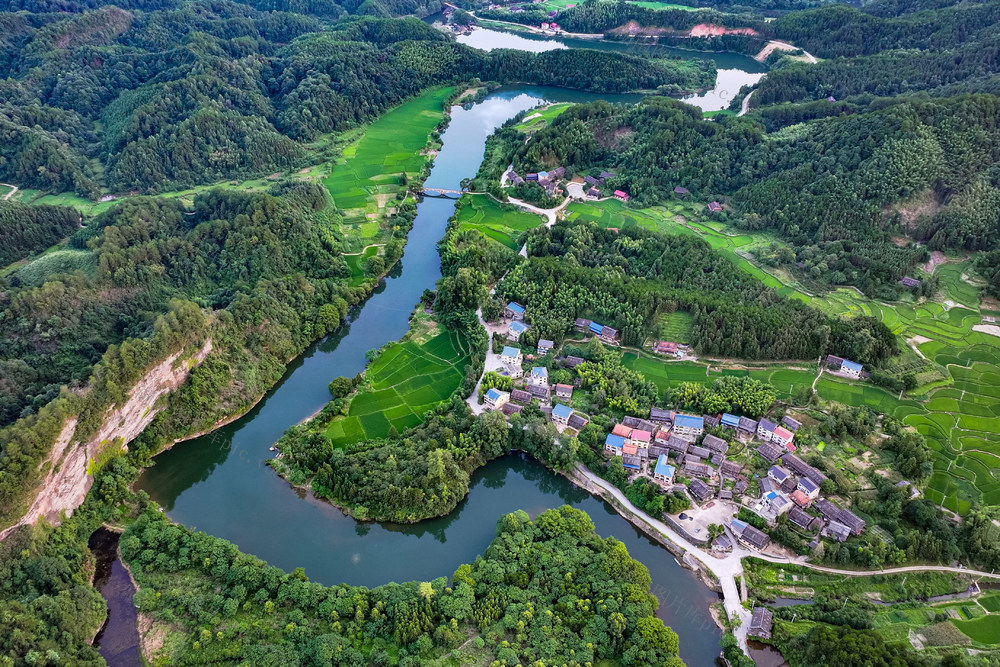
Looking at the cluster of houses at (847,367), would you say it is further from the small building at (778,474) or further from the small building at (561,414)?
the small building at (561,414)

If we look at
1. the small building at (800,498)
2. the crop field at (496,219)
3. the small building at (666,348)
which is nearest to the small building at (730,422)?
the small building at (800,498)

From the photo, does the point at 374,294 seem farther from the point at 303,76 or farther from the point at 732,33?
the point at 732,33

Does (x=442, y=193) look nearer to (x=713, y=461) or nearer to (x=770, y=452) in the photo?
(x=713, y=461)

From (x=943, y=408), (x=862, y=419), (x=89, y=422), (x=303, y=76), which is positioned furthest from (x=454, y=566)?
(x=303, y=76)

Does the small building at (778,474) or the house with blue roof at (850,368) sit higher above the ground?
the house with blue roof at (850,368)

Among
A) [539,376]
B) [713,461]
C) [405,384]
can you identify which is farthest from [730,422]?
[405,384]

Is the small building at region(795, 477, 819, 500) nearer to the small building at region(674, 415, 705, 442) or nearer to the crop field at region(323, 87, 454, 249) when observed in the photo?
the small building at region(674, 415, 705, 442)

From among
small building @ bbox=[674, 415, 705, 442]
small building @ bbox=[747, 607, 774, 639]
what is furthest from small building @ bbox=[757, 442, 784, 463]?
small building @ bbox=[747, 607, 774, 639]
